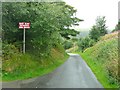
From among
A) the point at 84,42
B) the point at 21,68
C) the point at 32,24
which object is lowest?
the point at 21,68

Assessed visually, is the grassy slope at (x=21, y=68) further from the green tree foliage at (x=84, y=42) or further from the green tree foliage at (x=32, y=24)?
the green tree foliage at (x=84, y=42)

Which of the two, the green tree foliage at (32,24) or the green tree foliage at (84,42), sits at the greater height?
the green tree foliage at (32,24)

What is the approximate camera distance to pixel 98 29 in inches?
2254

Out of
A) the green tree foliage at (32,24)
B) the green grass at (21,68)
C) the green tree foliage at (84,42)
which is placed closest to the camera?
the green grass at (21,68)

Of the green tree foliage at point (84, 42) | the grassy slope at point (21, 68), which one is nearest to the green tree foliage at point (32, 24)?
the grassy slope at point (21, 68)

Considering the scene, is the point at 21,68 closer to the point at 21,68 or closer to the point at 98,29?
the point at 21,68

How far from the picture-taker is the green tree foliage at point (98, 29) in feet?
183

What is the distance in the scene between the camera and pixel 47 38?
52.2 ft

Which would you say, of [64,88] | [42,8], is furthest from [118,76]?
[42,8]

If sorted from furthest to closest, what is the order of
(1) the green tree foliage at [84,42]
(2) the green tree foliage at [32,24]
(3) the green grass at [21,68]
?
(1) the green tree foliage at [84,42], (2) the green tree foliage at [32,24], (3) the green grass at [21,68]

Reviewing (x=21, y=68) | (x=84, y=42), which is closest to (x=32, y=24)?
(x=21, y=68)

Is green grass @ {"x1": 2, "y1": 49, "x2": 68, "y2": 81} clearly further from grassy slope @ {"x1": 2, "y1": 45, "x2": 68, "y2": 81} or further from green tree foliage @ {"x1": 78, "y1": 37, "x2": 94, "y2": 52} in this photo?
green tree foliage @ {"x1": 78, "y1": 37, "x2": 94, "y2": 52}

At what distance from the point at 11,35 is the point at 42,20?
2.44 m

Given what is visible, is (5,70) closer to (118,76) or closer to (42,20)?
(42,20)
